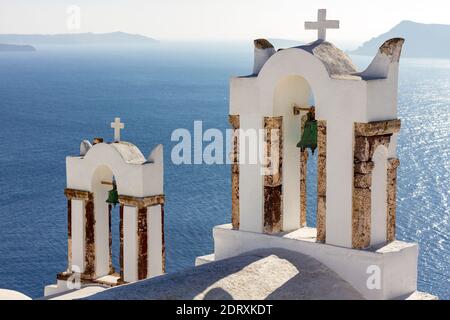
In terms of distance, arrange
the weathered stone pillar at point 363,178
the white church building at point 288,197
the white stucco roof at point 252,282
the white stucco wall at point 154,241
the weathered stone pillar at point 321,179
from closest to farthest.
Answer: the white stucco roof at point 252,282 < the white church building at point 288,197 < the weathered stone pillar at point 363,178 < the weathered stone pillar at point 321,179 < the white stucco wall at point 154,241

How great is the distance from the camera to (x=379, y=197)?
1509 cm

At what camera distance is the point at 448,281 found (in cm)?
4503

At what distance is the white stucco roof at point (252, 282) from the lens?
42.1 ft

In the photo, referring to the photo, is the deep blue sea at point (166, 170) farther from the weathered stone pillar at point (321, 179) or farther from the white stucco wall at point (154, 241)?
the weathered stone pillar at point (321, 179)

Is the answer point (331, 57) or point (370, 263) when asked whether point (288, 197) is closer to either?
point (370, 263)

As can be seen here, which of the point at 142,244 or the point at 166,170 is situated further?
the point at 166,170

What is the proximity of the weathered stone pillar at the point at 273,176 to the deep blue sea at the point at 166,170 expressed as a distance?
2844 centimetres

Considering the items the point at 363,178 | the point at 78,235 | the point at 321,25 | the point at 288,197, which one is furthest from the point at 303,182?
the point at 78,235

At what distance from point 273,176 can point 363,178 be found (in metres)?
1.92

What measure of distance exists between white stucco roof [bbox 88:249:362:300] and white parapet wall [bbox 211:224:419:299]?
13cm

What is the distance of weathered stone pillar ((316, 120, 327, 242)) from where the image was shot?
1506 cm

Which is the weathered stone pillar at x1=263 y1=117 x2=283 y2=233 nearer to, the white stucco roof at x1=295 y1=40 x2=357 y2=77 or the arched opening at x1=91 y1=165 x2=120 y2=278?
the white stucco roof at x1=295 y1=40 x2=357 y2=77

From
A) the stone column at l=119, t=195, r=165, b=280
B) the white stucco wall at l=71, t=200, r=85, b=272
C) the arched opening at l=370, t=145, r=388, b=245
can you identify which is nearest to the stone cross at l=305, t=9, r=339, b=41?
the arched opening at l=370, t=145, r=388, b=245

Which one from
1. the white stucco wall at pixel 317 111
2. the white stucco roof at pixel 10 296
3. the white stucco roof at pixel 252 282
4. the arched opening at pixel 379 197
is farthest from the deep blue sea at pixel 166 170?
the white stucco roof at pixel 10 296
